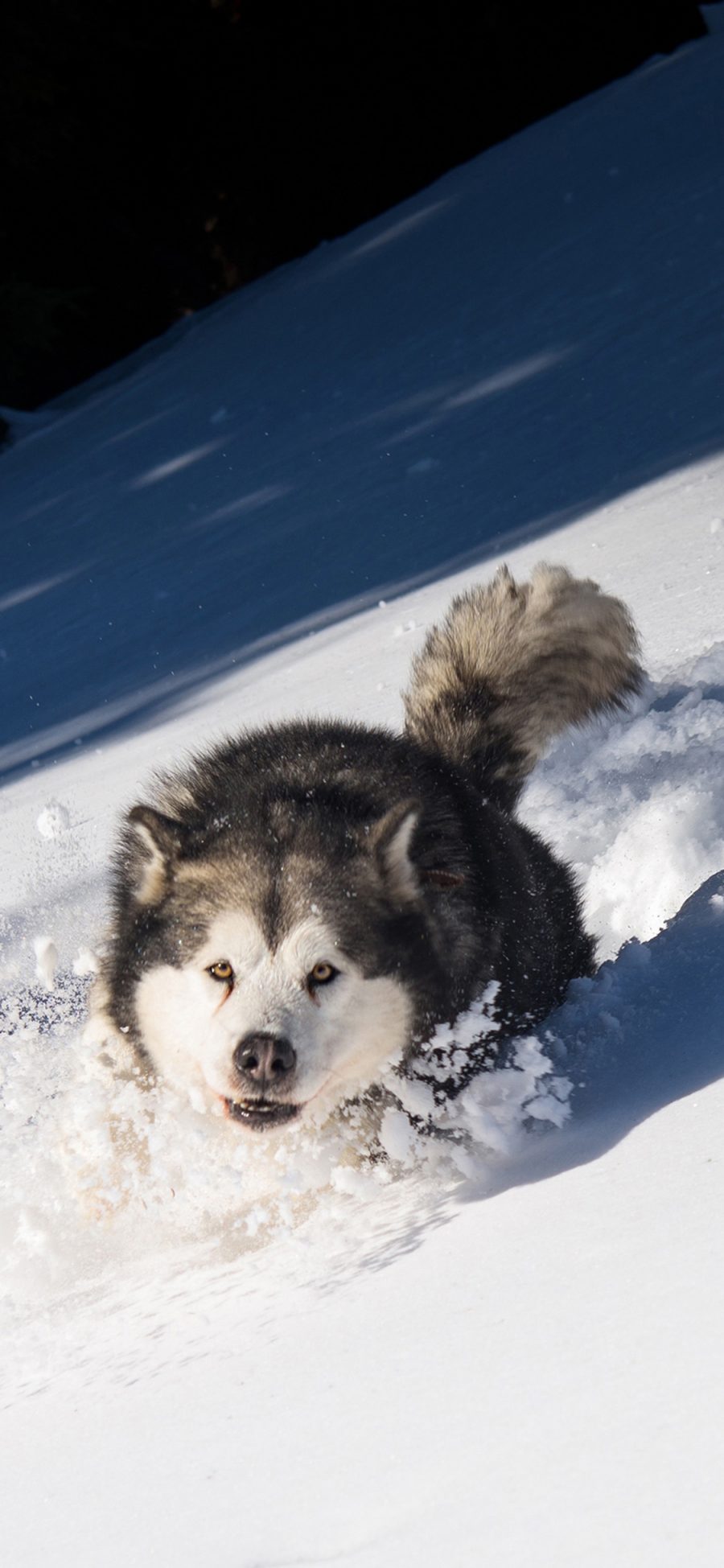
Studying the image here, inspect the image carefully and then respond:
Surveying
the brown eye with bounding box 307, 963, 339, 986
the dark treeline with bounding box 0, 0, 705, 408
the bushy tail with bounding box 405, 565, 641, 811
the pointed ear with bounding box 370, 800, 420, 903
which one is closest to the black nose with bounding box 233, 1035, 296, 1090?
the brown eye with bounding box 307, 963, 339, 986

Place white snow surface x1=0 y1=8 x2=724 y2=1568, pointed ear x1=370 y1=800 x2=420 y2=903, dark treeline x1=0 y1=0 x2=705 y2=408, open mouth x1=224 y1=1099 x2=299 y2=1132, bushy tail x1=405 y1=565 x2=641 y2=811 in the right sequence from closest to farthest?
1. white snow surface x1=0 y1=8 x2=724 y2=1568
2. open mouth x1=224 y1=1099 x2=299 y2=1132
3. pointed ear x1=370 y1=800 x2=420 y2=903
4. bushy tail x1=405 y1=565 x2=641 y2=811
5. dark treeline x1=0 y1=0 x2=705 y2=408

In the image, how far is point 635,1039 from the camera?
2916 millimetres

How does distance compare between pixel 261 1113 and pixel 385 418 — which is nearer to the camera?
pixel 261 1113

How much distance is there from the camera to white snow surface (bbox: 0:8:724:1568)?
1.79m

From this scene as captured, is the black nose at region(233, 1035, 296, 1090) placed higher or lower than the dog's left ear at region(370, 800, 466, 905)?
lower

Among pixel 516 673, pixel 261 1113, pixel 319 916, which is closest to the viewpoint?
pixel 261 1113

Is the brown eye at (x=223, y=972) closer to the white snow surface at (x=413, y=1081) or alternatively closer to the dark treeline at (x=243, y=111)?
the white snow surface at (x=413, y=1081)

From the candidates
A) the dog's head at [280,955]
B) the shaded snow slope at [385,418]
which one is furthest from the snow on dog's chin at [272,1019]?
the shaded snow slope at [385,418]

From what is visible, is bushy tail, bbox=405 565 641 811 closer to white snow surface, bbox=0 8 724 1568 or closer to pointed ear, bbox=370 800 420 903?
white snow surface, bbox=0 8 724 1568

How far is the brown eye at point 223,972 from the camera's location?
109 inches

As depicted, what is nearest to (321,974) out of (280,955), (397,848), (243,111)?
(280,955)

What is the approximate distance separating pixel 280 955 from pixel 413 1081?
16.4 inches

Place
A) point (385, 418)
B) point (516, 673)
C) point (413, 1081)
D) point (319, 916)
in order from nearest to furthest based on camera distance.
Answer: point (319, 916) < point (413, 1081) < point (516, 673) < point (385, 418)

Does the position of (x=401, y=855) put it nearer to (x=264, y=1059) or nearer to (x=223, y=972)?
(x=223, y=972)
